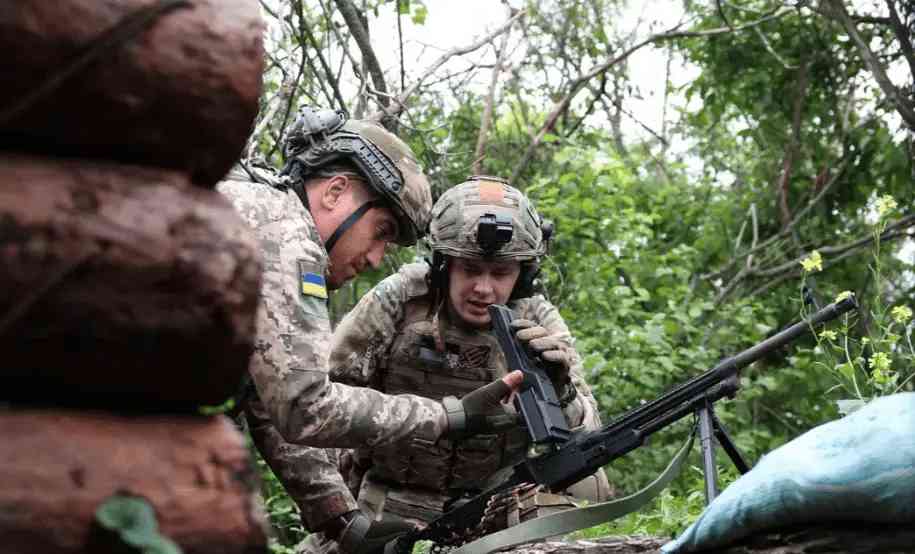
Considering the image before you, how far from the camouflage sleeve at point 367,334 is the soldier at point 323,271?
0.92 metres

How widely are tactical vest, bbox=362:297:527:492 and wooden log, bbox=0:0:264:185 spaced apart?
4.02 m

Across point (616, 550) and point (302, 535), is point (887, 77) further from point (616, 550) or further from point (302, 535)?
point (616, 550)

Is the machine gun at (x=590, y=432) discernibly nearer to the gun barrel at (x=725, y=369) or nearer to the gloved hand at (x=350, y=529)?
the gun barrel at (x=725, y=369)

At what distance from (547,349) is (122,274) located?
3.47 m

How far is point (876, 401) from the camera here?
2934 millimetres

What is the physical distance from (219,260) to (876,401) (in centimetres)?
173

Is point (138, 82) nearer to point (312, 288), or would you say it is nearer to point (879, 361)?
point (312, 288)

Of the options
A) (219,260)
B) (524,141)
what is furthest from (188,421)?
(524,141)

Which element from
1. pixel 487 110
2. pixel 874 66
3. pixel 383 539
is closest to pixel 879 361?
pixel 383 539

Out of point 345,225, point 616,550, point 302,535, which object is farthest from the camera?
point 302,535

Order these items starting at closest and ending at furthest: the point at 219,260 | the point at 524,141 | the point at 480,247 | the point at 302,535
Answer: the point at 219,260, the point at 480,247, the point at 302,535, the point at 524,141

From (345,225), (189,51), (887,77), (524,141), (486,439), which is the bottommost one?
(189,51)

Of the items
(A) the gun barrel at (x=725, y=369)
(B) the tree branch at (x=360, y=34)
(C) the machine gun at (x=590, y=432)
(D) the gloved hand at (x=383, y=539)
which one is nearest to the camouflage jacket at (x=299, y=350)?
(D) the gloved hand at (x=383, y=539)

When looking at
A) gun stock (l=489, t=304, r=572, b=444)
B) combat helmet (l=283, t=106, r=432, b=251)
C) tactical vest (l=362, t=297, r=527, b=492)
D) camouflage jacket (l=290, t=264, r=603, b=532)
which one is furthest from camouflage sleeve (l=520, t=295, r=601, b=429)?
combat helmet (l=283, t=106, r=432, b=251)
